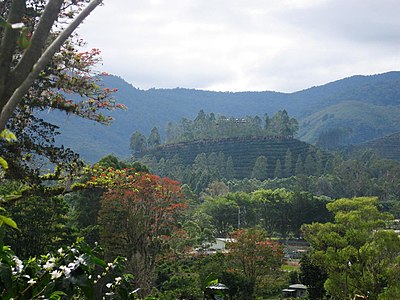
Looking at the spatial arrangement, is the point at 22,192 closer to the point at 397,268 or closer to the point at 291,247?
the point at 397,268

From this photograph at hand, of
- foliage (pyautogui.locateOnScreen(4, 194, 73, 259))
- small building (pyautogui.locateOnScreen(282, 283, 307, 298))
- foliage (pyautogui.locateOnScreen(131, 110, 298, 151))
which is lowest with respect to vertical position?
small building (pyautogui.locateOnScreen(282, 283, 307, 298))

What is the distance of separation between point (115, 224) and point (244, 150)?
241 feet

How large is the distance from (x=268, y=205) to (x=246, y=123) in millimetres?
54069

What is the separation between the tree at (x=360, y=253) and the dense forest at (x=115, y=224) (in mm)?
41

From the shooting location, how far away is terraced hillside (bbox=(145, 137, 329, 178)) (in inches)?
3436

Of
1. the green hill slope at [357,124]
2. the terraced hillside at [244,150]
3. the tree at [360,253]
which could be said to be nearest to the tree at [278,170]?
the terraced hillside at [244,150]

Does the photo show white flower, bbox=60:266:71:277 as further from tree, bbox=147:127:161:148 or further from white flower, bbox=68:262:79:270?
tree, bbox=147:127:161:148

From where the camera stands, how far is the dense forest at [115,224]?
6.25 ft

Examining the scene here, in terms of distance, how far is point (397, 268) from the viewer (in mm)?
15750

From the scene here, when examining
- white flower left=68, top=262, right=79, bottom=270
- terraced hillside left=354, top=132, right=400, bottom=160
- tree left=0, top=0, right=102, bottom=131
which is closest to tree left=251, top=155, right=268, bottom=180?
terraced hillside left=354, top=132, right=400, bottom=160

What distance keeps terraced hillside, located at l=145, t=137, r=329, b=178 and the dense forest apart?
41454mm

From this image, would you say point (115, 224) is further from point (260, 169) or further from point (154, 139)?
point (154, 139)

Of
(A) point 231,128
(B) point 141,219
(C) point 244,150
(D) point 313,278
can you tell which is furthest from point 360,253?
(A) point 231,128

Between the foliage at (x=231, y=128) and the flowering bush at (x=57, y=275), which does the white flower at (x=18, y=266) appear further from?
the foliage at (x=231, y=128)
